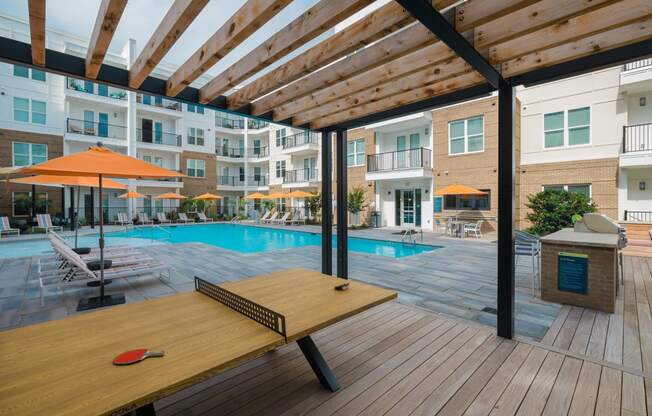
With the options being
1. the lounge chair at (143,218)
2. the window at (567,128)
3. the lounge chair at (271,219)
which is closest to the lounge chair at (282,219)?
the lounge chair at (271,219)

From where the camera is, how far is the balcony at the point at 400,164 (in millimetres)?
15148

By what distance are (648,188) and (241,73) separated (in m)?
14.4

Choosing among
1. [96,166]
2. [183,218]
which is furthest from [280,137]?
[96,166]

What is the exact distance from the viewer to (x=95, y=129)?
19328 mm

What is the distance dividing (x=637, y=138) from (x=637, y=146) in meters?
0.29

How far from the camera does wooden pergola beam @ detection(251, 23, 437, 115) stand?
2.52m

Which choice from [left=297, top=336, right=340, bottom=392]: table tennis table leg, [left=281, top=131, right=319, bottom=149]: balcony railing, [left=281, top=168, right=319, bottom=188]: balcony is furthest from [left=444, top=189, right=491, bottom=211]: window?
[left=297, top=336, right=340, bottom=392]: table tennis table leg

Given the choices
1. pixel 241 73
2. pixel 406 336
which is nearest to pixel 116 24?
pixel 241 73

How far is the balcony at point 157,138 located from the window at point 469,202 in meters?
19.3

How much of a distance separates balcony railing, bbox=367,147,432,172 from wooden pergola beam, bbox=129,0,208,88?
13.8 metres

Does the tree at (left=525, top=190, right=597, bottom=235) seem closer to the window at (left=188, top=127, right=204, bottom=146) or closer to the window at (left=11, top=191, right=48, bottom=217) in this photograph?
the window at (left=188, top=127, right=204, bottom=146)

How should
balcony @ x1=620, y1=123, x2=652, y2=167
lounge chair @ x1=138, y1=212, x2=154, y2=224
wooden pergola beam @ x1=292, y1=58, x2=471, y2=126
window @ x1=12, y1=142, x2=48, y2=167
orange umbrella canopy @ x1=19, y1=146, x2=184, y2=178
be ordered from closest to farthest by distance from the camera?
wooden pergola beam @ x1=292, y1=58, x2=471, y2=126 < orange umbrella canopy @ x1=19, y1=146, x2=184, y2=178 < balcony @ x1=620, y1=123, x2=652, y2=167 < window @ x1=12, y1=142, x2=48, y2=167 < lounge chair @ x1=138, y1=212, x2=154, y2=224

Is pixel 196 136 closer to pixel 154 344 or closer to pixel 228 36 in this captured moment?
pixel 228 36

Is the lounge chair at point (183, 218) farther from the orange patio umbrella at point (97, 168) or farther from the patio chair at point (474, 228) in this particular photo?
the patio chair at point (474, 228)
